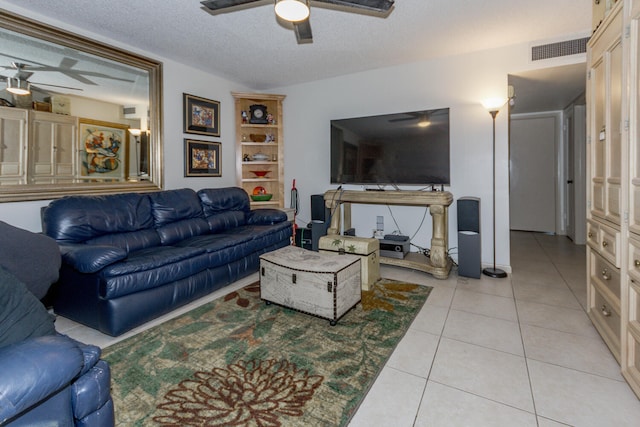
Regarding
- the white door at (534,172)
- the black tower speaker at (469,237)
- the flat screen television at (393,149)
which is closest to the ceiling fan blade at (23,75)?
the flat screen television at (393,149)

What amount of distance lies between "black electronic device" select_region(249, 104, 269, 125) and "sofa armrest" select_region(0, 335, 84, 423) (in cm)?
416

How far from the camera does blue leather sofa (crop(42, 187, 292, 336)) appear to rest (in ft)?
7.02

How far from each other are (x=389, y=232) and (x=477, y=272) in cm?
118

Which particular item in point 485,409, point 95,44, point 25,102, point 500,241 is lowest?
point 485,409

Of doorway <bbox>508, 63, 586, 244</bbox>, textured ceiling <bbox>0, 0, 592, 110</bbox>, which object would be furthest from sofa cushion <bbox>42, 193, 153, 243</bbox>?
doorway <bbox>508, 63, 586, 244</bbox>

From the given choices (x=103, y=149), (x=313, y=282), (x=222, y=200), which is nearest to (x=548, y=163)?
(x=313, y=282)

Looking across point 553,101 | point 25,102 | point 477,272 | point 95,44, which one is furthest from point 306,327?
point 553,101

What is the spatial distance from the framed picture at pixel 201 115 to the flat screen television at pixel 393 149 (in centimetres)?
162

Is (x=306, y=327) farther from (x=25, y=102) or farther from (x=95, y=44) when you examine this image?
(x=95, y=44)

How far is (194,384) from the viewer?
164 cm

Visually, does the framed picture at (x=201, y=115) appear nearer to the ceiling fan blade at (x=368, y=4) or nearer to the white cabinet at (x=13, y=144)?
the white cabinet at (x=13, y=144)

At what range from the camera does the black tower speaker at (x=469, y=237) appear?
127 inches

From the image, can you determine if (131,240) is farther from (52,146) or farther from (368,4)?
(368,4)

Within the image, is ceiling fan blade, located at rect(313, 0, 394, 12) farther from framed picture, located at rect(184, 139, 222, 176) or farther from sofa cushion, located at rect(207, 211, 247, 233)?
framed picture, located at rect(184, 139, 222, 176)
